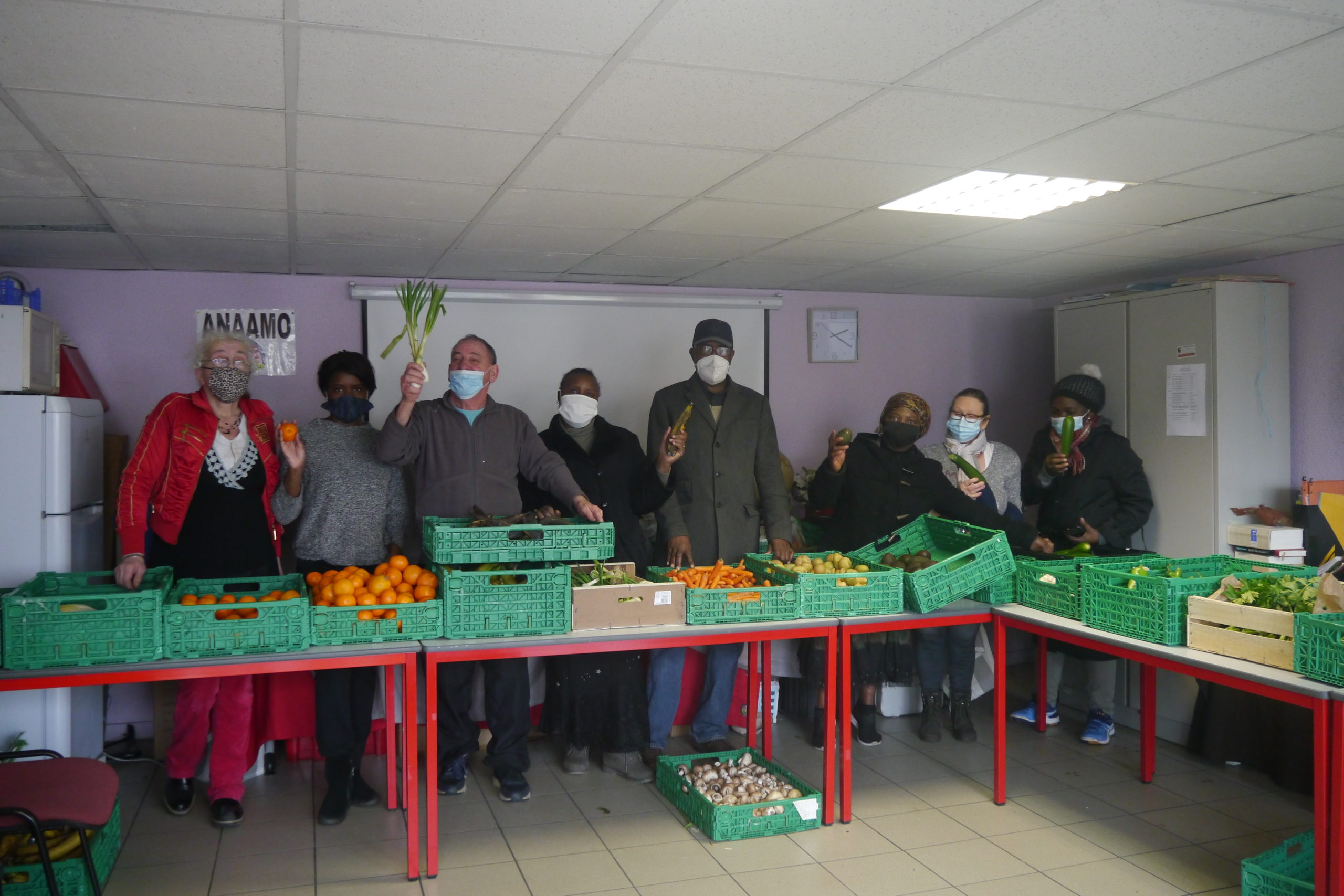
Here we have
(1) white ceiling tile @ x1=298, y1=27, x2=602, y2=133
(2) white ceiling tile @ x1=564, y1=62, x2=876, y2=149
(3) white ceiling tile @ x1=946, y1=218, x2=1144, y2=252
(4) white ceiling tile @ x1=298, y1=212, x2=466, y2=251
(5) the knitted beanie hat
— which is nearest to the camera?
(1) white ceiling tile @ x1=298, y1=27, x2=602, y2=133

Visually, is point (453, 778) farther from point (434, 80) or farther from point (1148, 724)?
point (1148, 724)

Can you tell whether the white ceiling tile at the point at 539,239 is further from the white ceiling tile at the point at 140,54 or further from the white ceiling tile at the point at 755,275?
the white ceiling tile at the point at 140,54

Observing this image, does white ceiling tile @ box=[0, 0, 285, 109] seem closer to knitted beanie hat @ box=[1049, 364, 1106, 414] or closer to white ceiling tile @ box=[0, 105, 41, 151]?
white ceiling tile @ box=[0, 105, 41, 151]

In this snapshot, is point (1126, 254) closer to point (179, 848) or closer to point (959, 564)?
point (959, 564)

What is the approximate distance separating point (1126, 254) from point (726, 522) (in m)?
2.28

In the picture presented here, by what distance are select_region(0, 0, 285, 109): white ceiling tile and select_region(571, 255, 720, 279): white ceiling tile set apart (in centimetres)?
235

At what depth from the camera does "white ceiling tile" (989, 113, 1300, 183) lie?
2.70m

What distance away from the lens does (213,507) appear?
357 cm

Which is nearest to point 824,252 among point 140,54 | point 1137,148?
point 1137,148

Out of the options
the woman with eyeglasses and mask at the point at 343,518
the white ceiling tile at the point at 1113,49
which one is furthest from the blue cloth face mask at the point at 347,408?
the white ceiling tile at the point at 1113,49

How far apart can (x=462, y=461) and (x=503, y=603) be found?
720 mm

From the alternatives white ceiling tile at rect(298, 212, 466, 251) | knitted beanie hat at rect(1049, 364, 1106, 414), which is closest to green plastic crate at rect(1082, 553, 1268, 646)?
knitted beanie hat at rect(1049, 364, 1106, 414)

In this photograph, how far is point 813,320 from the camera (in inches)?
227

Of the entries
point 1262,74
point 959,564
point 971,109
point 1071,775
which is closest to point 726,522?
point 959,564
